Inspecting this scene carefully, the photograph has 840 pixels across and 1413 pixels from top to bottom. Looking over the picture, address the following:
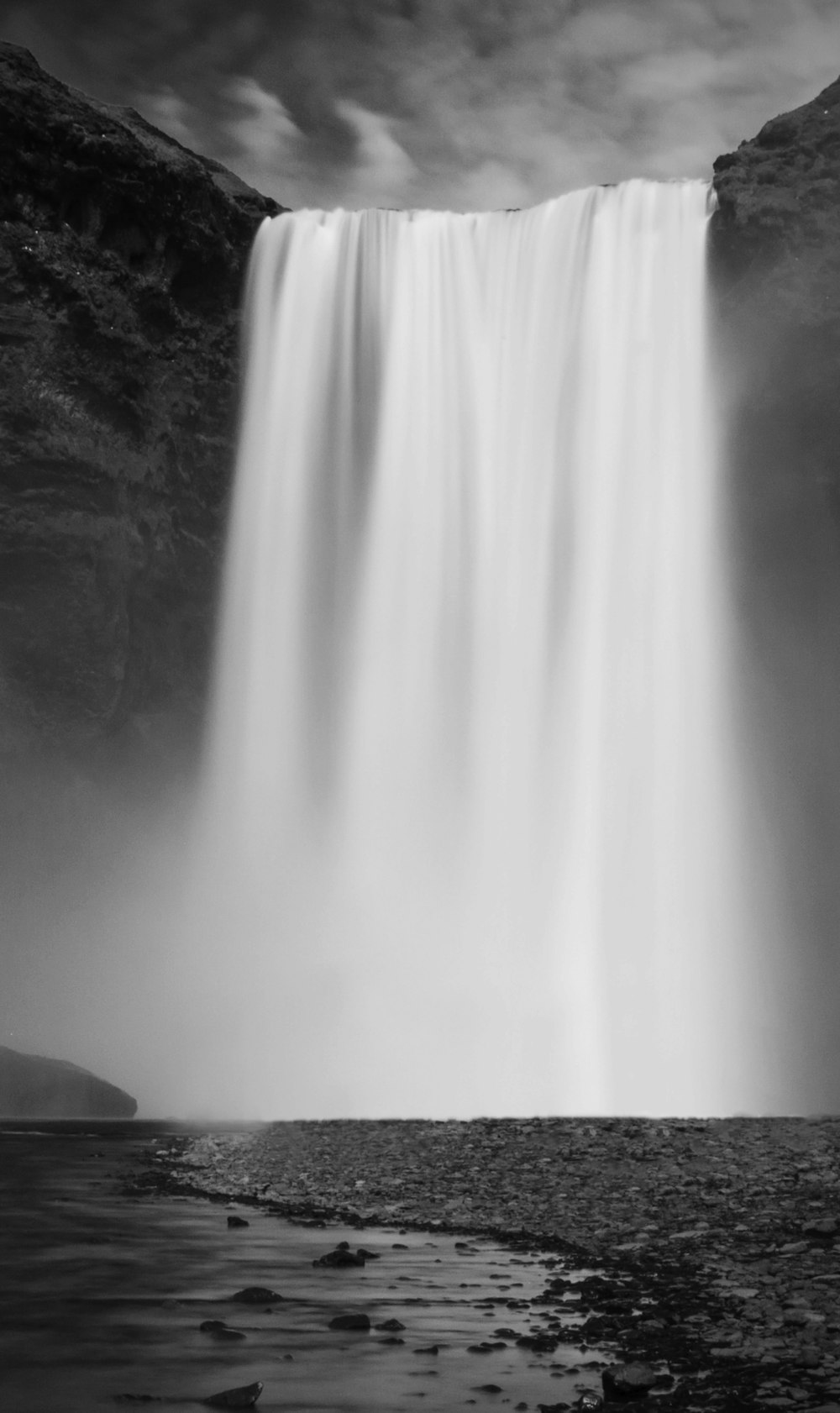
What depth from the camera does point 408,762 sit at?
34.8 meters

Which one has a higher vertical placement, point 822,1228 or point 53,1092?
point 822,1228

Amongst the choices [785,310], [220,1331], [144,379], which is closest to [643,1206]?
[220,1331]

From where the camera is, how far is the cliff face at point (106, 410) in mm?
35656

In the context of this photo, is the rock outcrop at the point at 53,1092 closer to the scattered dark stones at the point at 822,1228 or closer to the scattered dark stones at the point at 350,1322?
the scattered dark stones at the point at 822,1228

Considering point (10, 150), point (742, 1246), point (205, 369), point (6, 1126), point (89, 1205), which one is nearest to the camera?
point (742, 1246)

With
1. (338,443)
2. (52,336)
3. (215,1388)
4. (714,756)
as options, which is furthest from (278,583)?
(215,1388)

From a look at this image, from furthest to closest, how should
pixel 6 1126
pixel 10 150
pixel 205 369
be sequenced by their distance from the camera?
pixel 205 369
pixel 10 150
pixel 6 1126

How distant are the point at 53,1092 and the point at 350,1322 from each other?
24561mm

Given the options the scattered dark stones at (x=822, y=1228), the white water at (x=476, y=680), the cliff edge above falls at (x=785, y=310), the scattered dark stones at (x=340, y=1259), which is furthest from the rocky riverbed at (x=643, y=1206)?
the cliff edge above falls at (x=785, y=310)

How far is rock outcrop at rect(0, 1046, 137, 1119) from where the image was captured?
29.5 metres

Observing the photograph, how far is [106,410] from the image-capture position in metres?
36.8

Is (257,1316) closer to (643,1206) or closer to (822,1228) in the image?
(822,1228)

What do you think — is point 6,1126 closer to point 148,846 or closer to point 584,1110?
point 584,1110

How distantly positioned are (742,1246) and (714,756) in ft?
77.2
